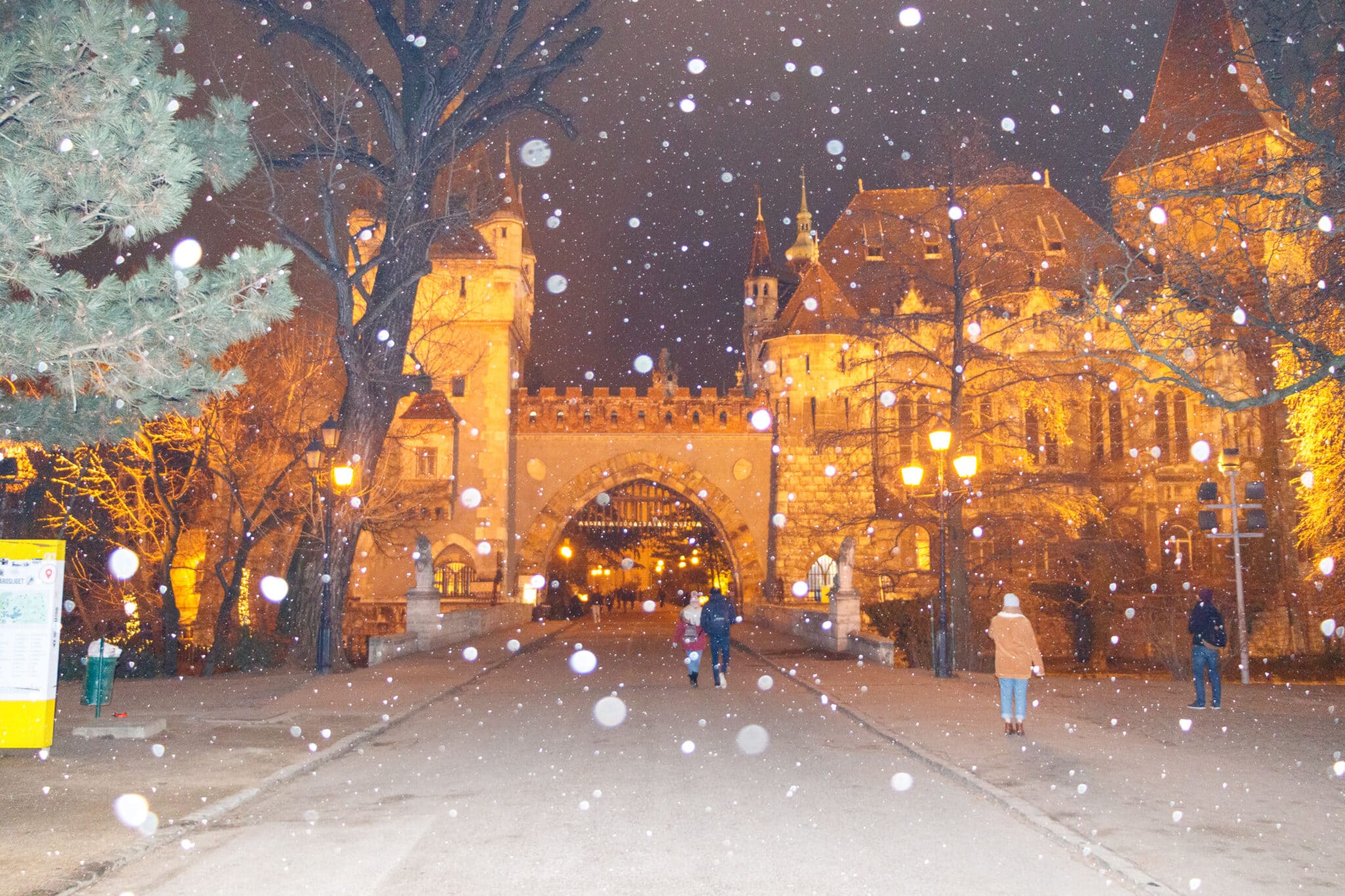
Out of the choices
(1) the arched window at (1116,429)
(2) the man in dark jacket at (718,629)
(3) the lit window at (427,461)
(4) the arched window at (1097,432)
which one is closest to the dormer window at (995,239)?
(2) the man in dark jacket at (718,629)

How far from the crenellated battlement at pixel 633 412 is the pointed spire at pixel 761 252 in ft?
45.9

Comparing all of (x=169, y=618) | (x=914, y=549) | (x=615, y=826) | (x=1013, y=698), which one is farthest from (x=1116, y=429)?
(x=615, y=826)

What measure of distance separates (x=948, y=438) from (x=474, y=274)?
28427 mm

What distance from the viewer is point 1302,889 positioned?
5.20m

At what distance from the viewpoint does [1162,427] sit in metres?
39.9

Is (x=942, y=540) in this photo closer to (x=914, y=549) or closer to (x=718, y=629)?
(x=718, y=629)

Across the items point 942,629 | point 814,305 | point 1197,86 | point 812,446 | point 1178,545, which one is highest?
point 1197,86

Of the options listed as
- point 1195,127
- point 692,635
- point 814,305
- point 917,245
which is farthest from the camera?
point 917,245

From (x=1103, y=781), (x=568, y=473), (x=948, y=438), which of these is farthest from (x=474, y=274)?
(x=1103, y=781)

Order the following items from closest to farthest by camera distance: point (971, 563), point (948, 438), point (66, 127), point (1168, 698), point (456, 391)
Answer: point (66, 127)
point (1168, 698)
point (948, 438)
point (971, 563)
point (456, 391)

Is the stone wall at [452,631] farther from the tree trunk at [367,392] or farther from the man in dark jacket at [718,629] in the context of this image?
the man in dark jacket at [718,629]

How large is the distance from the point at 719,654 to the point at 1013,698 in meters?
5.83

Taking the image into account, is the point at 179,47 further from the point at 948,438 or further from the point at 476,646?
the point at 476,646

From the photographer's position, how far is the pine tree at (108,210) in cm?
672
